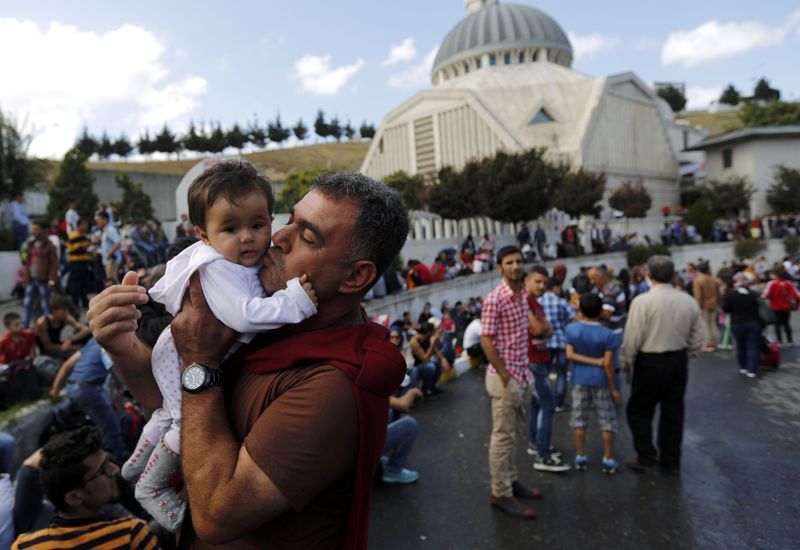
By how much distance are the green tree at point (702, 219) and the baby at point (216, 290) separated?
38184 millimetres

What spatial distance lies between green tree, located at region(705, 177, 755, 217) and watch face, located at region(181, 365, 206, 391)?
142 ft

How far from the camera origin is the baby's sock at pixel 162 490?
1.54 m

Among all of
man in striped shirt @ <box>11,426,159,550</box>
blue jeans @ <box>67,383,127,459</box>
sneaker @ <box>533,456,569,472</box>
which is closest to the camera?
man in striped shirt @ <box>11,426,159,550</box>

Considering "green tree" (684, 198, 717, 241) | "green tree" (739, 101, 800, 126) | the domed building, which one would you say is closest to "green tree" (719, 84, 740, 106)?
"green tree" (739, 101, 800, 126)

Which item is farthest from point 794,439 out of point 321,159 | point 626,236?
point 321,159

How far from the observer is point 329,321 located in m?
1.50

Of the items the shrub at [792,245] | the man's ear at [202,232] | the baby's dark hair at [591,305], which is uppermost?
the man's ear at [202,232]

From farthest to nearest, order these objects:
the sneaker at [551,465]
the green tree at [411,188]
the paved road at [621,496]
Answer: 1. the green tree at [411,188]
2. the sneaker at [551,465]
3. the paved road at [621,496]

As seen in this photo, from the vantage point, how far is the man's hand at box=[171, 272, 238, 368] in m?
1.33

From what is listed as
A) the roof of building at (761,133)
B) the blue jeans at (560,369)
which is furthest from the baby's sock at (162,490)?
the roof of building at (761,133)

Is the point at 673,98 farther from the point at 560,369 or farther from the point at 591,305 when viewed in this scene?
the point at 591,305

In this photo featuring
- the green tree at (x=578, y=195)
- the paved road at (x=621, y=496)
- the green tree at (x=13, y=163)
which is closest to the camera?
Result: the paved road at (x=621, y=496)

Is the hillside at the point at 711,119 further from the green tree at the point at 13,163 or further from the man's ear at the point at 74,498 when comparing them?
the man's ear at the point at 74,498

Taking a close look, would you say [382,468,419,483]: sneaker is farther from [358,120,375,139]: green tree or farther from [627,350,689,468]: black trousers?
[358,120,375,139]: green tree
